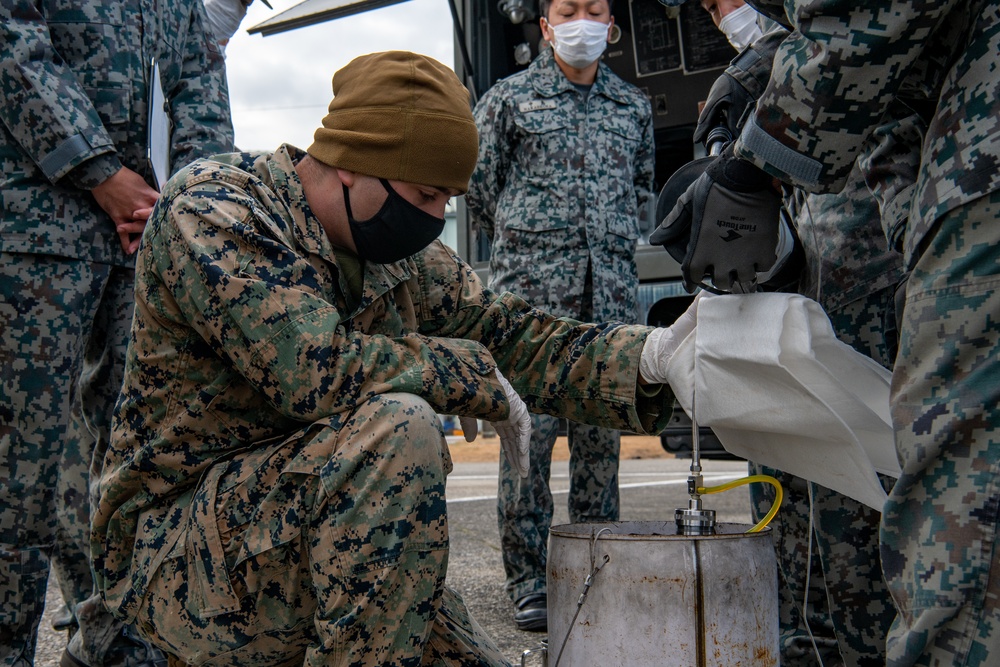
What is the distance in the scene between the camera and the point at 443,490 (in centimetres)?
158

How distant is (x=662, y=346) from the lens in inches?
67.8

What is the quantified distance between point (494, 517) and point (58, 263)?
270cm

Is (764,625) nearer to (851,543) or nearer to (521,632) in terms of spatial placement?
(851,543)

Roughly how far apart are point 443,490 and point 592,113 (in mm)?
1904

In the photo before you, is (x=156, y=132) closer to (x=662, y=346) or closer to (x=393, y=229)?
(x=393, y=229)

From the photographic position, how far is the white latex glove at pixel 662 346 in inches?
65.7

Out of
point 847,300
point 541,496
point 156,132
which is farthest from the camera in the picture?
point 541,496

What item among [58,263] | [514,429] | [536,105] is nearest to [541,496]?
[514,429]

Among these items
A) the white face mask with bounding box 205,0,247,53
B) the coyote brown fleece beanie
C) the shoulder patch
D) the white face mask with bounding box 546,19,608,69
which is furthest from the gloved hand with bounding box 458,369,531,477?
the white face mask with bounding box 205,0,247,53

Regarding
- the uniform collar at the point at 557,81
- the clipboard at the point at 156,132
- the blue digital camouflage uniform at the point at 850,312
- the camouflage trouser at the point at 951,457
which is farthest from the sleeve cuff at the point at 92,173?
the camouflage trouser at the point at 951,457

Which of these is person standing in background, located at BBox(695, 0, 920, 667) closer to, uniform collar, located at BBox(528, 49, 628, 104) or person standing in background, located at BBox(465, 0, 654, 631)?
person standing in background, located at BBox(465, 0, 654, 631)

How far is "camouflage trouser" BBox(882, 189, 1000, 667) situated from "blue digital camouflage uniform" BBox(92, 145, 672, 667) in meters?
0.64

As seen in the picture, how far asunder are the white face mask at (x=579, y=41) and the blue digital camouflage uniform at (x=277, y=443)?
1625 millimetres

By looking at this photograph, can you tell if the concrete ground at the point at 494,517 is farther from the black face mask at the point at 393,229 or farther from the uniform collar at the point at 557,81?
the uniform collar at the point at 557,81
